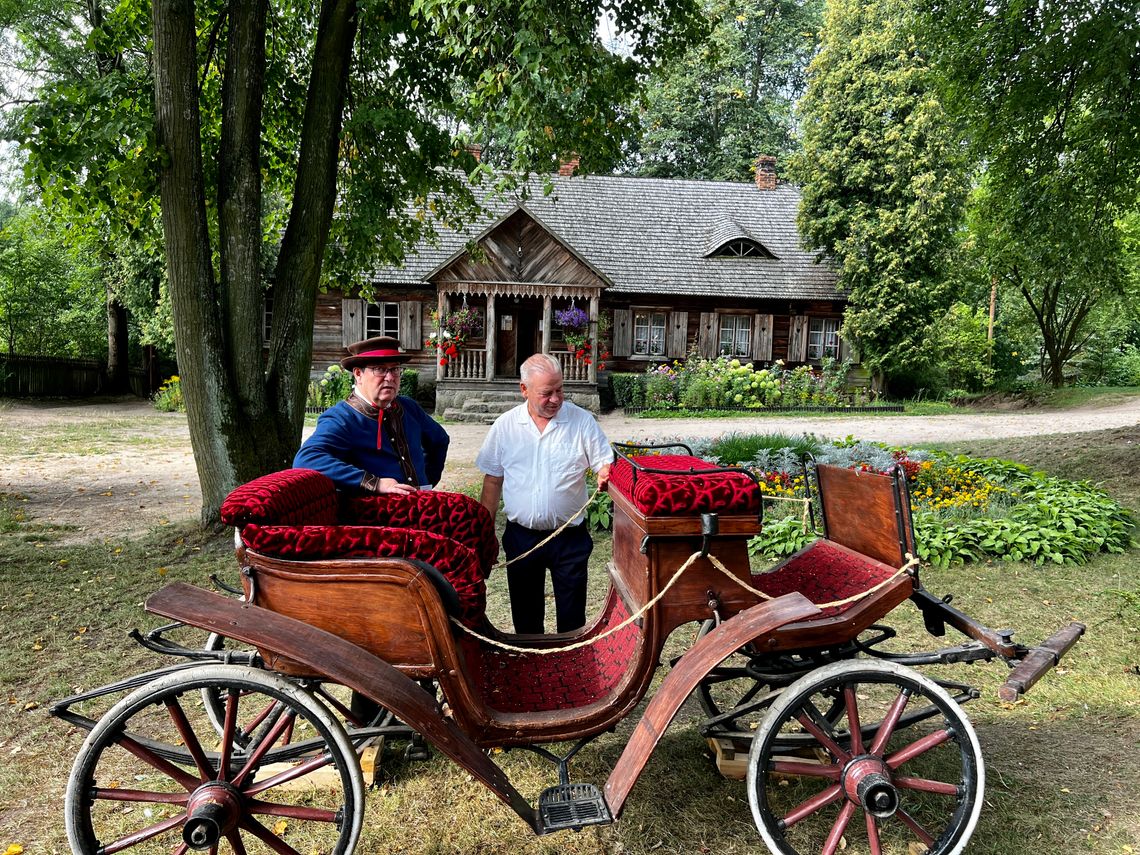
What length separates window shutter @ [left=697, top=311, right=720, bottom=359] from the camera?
76.8ft

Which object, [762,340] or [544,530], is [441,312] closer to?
[762,340]

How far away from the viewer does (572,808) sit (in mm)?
2668

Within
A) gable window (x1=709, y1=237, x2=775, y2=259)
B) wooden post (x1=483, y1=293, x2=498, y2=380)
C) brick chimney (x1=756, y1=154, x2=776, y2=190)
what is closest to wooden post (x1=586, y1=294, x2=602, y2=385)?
wooden post (x1=483, y1=293, x2=498, y2=380)

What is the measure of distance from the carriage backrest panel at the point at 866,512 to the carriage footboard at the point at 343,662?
5.75 ft

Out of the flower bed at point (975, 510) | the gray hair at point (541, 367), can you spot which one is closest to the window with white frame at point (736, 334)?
the flower bed at point (975, 510)

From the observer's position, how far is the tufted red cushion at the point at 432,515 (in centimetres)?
334

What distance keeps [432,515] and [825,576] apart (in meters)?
1.79

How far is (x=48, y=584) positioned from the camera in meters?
6.02

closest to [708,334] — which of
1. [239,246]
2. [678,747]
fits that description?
[239,246]

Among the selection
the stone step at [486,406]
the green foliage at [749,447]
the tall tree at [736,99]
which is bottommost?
the stone step at [486,406]

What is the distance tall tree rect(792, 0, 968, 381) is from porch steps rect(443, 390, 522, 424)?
10540 mm

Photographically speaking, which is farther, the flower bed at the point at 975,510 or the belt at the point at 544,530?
the flower bed at the point at 975,510

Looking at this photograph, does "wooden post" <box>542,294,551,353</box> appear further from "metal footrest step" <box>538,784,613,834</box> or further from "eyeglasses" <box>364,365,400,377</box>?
"metal footrest step" <box>538,784,613,834</box>

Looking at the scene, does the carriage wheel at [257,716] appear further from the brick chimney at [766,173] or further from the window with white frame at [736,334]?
the brick chimney at [766,173]
